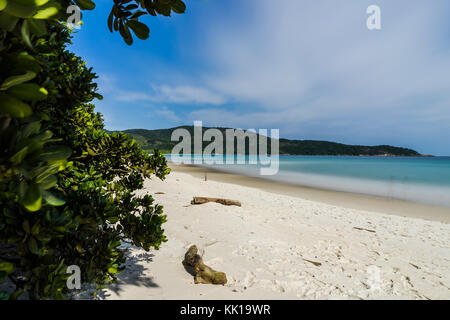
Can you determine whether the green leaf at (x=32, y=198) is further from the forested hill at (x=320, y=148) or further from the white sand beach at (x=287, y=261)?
the forested hill at (x=320, y=148)

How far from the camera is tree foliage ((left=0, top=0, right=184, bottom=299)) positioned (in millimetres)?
767

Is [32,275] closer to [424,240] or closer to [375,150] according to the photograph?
[424,240]

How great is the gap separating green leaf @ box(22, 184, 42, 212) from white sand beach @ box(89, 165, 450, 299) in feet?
6.60

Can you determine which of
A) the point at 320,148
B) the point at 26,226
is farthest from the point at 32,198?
the point at 320,148

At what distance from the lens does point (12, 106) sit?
72 centimetres

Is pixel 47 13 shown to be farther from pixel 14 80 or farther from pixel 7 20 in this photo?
pixel 14 80

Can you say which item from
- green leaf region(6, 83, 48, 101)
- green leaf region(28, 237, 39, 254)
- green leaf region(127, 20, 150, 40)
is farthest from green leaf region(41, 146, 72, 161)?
green leaf region(127, 20, 150, 40)

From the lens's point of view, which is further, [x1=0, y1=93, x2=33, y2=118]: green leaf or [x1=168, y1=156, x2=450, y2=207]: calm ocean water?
A: [x1=168, y1=156, x2=450, y2=207]: calm ocean water

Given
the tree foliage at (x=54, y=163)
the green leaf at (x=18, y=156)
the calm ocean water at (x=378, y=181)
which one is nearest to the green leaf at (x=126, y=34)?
the tree foliage at (x=54, y=163)

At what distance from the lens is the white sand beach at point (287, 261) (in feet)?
9.05

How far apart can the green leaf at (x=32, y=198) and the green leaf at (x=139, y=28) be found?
53.0 inches

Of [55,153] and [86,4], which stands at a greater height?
[86,4]

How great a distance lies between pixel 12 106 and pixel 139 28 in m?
1.19

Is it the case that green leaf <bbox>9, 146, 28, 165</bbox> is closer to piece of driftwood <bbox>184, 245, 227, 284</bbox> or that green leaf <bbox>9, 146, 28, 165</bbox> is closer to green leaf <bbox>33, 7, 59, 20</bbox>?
green leaf <bbox>33, 7, 59, 20</bbox>
